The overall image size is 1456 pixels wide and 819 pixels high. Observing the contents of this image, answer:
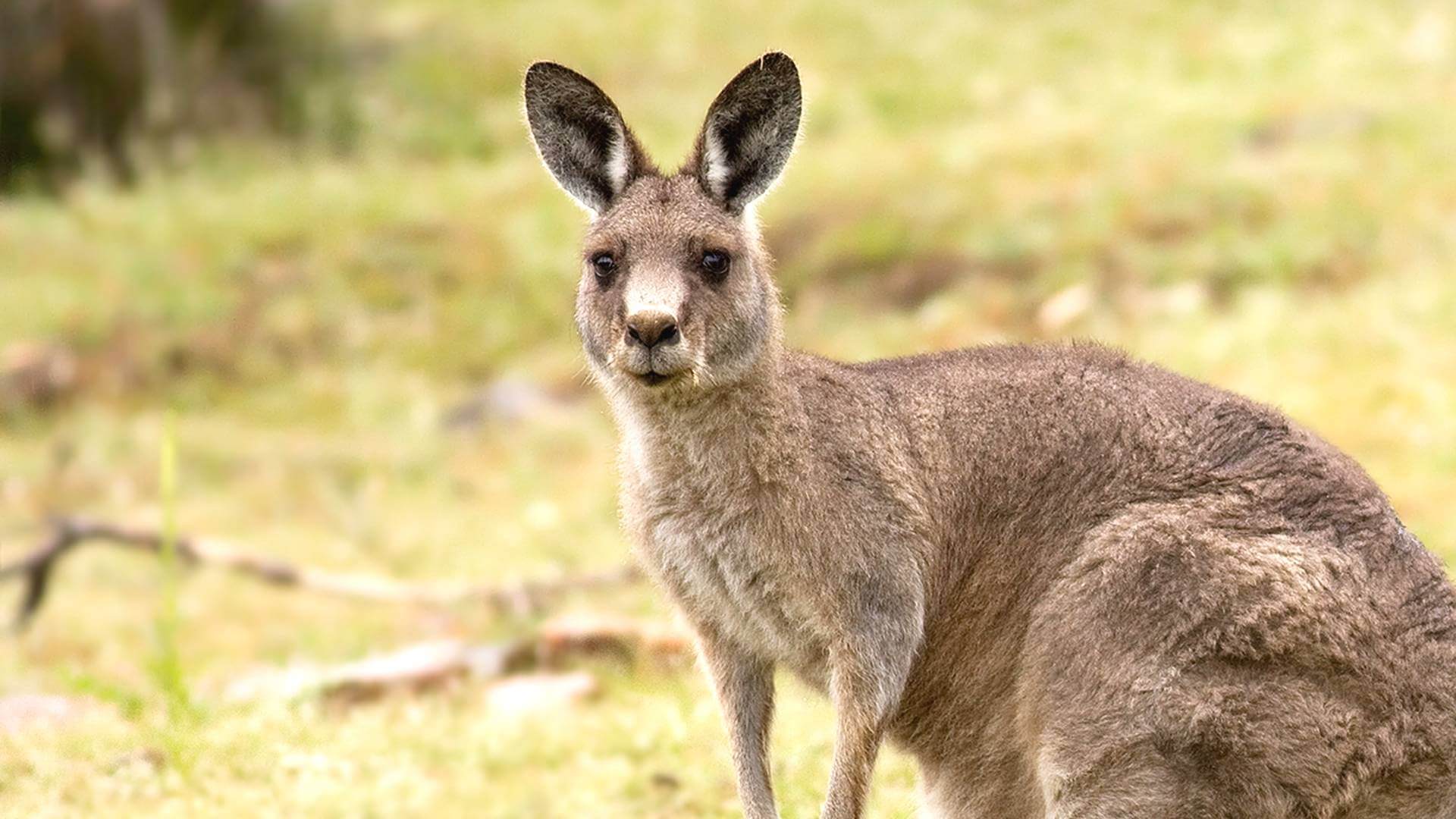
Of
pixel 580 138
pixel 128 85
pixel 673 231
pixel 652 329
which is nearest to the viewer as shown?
pixel 652 329

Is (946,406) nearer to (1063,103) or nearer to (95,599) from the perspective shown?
(95,599)

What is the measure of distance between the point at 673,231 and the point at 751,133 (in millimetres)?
394

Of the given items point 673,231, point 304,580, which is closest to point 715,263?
point 673,231

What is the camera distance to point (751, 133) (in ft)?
18.1

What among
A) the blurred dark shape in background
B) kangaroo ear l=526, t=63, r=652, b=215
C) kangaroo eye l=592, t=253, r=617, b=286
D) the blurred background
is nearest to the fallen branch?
the blurred background

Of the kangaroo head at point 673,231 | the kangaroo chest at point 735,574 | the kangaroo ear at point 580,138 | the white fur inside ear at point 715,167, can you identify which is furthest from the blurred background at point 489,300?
the white fur inside ear at point 715,167

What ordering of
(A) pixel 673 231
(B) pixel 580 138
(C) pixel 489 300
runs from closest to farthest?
(A) pixel 673 231 → (B) pixel 580 138 → (C) pixel 489 300

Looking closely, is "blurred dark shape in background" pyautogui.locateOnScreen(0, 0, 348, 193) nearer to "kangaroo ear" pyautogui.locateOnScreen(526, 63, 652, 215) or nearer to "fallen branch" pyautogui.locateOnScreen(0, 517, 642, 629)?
"fallen branch" pyautogui.locateOnScreen(0, 517, 642, 629)

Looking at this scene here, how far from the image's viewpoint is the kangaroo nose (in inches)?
199

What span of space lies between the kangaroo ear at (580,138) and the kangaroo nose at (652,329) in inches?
27.8

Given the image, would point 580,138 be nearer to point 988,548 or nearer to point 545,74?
point 545,74

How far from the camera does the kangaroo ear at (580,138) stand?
558cm

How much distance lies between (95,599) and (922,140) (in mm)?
8428

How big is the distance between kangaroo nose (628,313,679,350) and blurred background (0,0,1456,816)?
1.97 metres
